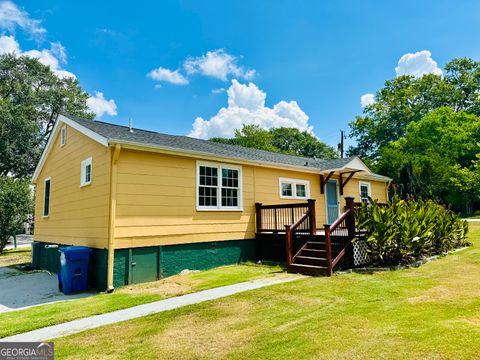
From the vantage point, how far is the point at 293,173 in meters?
11.6

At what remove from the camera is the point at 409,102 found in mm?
40094

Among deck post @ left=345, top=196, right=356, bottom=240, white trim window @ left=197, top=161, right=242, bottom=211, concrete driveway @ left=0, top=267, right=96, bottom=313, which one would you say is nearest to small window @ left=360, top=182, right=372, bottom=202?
deck post @ left=345, top=196, right=356, bottom=240

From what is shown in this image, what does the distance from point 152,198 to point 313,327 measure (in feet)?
17.4

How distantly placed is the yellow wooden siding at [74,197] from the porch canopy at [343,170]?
7.82m

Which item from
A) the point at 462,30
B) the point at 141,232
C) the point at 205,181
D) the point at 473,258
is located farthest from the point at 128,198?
the point at 462,30

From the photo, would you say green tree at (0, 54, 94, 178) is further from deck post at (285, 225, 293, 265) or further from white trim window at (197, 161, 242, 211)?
deck post at (285, 225, 293, 265)

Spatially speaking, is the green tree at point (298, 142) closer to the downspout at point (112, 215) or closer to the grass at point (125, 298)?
the grass at point (125, 298)

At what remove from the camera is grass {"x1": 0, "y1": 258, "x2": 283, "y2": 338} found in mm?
5141

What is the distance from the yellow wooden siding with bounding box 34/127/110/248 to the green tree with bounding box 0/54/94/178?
1826 centimetres

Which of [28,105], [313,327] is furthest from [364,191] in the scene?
[28,105]

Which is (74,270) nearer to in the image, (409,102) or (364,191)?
(364,191)

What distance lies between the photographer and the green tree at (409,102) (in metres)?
37.2

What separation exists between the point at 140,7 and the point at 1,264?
1180 centimetres

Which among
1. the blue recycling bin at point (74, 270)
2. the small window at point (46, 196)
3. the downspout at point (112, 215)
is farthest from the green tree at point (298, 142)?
the blue recycling bin at point (74, 270)
